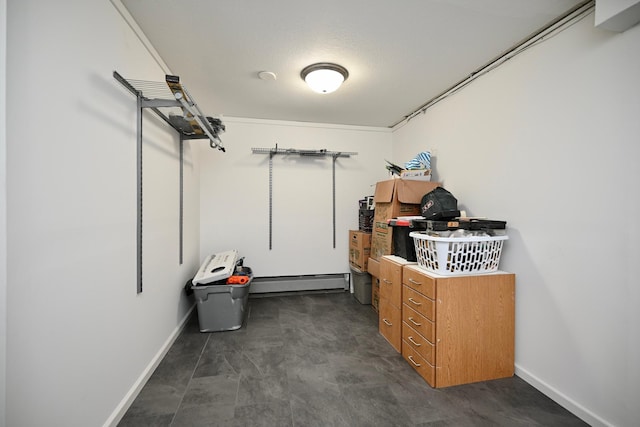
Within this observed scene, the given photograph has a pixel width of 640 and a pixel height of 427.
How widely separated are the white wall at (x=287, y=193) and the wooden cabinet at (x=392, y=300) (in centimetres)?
131

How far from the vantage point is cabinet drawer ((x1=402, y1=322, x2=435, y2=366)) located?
163 centimetres

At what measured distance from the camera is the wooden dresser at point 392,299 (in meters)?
2.03

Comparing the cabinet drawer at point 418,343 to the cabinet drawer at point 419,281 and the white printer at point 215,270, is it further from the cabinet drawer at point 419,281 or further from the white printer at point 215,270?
the white printer at point 215,270

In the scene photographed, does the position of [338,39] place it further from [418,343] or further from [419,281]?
[418,343]

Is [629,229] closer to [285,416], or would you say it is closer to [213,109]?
[285,416]

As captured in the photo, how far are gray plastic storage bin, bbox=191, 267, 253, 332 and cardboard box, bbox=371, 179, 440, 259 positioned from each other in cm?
150

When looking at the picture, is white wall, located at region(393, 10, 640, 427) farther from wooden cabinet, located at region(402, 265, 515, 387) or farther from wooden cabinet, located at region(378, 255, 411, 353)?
wooden cabinet, located at region(378, 255, 411, 353)

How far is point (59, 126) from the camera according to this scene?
98 centimetres

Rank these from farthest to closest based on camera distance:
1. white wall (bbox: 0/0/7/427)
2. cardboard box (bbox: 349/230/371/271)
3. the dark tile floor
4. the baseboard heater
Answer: the baseboard heater → cardboard box (bbox: 349/230/371/271) → the dark tile floor → white wall (bbox: 0/0/7/427)

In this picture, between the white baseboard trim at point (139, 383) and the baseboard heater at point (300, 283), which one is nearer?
the white baseboard trim at point (139, 383)

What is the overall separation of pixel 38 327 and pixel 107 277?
1.32 ft

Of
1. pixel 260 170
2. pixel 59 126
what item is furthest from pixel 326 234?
pixel 59 126

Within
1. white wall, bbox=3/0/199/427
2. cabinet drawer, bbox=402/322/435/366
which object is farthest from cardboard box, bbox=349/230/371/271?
white wall, bbox=3/0/199/427

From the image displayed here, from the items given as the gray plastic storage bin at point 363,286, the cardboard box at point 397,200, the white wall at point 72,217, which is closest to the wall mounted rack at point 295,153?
the gray plastic storage bin at point 363,286
